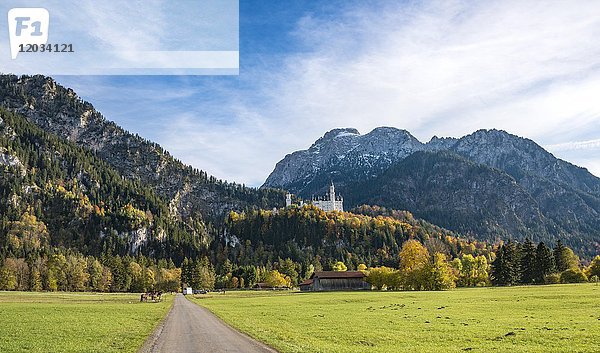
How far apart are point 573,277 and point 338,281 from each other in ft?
232

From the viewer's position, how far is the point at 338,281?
15962 centimetres

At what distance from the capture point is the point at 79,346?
2778cm

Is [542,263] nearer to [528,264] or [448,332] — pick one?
[528,264]

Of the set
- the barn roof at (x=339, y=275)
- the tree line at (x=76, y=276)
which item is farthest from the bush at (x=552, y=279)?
the tree line at (x=76, y=276)

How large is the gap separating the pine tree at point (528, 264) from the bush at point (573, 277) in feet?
37.9

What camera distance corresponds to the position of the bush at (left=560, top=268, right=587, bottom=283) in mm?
112100

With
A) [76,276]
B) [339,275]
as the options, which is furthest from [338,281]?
[76,276]

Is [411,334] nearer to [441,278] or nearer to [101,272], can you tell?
[441,278]

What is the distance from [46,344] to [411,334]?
2314 centimetres

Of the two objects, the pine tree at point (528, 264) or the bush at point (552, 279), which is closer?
the bush at point (552, 279)

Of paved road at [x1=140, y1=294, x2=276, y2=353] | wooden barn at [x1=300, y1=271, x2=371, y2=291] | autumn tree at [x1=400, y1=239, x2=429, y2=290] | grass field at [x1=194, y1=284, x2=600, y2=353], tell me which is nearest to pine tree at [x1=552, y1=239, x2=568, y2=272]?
autumn tree at [x1=400, y1=239, x2=429, y2=290]

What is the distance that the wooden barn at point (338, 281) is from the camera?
15812 centimetres

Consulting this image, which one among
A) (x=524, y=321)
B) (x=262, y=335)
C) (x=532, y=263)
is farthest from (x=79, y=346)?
(x=532, y=263)

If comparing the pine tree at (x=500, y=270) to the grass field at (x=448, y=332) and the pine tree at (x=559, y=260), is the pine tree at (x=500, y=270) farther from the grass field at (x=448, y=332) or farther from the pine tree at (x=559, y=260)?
the grass field at (x=448, y=332)
